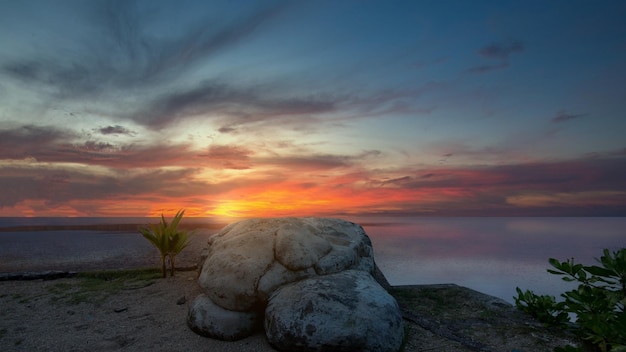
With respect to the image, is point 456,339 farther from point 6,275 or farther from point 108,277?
point 6,275

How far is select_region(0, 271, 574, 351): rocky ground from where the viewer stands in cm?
536

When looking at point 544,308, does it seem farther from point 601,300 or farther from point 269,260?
point 269,260

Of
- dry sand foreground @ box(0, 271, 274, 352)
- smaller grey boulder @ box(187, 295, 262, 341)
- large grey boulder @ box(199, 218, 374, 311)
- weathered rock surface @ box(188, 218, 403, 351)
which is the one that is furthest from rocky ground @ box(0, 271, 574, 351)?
large grey boulder @ box(199, 218, 374, 311)

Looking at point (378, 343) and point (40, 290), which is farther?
point (40, 290)

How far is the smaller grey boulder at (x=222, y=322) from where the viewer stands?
17.9ft

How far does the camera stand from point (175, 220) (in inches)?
381

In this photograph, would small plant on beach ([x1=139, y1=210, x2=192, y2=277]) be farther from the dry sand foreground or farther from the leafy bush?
the leafy bush

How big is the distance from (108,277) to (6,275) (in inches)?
106

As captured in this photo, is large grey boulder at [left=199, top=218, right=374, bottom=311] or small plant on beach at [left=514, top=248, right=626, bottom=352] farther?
large grey boulder at [left=199, top=218, right=374, bottom=311]

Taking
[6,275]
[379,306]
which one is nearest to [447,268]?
[379,306]

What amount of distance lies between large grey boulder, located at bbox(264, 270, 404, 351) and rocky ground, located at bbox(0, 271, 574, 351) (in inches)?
19.0

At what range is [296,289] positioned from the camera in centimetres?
535

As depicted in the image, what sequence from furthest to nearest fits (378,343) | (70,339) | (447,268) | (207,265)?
(447,268)
(207,265)
(70,339)
(378,343)

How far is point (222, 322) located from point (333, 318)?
6.27 feet
